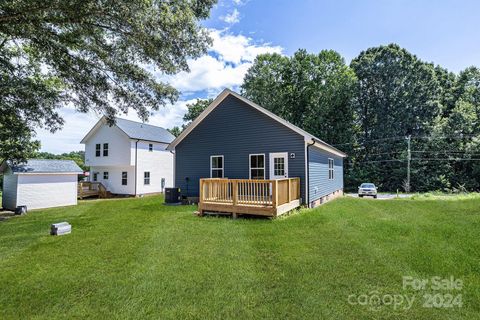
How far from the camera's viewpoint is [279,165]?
11594 mm

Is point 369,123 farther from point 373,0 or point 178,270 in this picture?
point 178,270

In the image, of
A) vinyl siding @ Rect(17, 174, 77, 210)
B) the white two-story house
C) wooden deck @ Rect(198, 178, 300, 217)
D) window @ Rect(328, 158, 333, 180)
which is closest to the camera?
wooden deck @ Rect(198, 178, 300, 217)

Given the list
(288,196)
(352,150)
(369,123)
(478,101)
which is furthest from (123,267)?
(478,101)

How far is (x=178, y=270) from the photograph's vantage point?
4.42 m

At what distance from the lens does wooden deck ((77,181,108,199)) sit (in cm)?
2024

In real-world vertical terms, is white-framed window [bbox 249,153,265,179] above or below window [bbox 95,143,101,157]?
below

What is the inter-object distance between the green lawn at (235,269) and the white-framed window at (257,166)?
4329mm

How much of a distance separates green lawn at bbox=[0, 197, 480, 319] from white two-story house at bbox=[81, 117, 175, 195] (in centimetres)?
1334

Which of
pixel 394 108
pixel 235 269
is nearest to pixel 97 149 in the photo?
pixel 235 269

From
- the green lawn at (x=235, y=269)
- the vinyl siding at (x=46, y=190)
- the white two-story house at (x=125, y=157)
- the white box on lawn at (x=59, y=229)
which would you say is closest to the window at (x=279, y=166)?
the green lawn at (x=235, y=269)

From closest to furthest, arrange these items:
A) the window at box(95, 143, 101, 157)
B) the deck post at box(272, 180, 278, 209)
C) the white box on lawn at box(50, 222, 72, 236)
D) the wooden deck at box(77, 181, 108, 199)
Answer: the white box on lawn at box(50, 222, 72, 236) → the deck post at box(272, 180, 278, 209) → the wooden deck at box(77, 181, 108, 199) → the window at box(95, 143, 101, 157)

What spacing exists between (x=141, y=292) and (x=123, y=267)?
120 cm

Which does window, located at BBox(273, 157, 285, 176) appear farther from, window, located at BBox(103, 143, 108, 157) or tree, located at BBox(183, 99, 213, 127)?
tree, located at BBox(183, 99, 213, 127)

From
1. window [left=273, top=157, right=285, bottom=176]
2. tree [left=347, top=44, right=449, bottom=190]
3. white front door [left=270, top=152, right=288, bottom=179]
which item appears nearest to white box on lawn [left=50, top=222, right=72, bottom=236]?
white front door [left=270, top=152, right=288, bottom=179]
